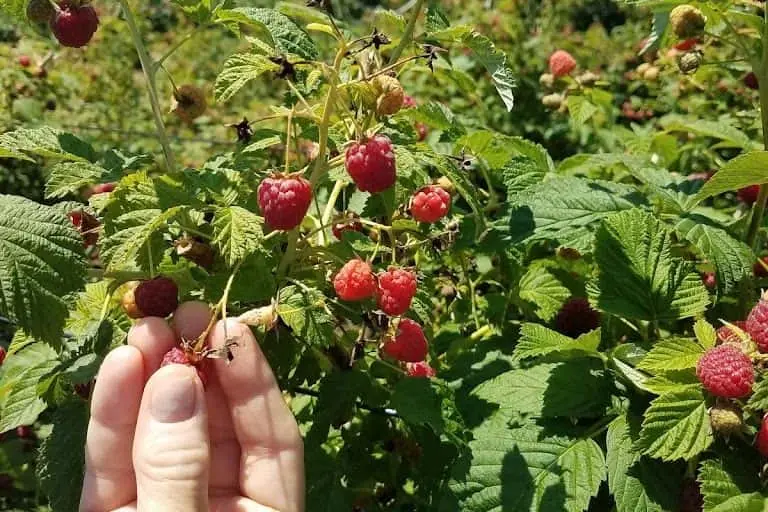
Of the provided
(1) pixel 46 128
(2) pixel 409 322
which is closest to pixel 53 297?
(1) pixel 46 128

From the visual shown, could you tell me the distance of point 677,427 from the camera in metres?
1.23

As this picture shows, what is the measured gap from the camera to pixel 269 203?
42.7 inches

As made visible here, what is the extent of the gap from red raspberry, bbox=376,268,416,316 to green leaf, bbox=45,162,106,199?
537 mm

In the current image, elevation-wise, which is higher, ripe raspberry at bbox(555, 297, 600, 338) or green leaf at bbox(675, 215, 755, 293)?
green leaf at bbox(675, 215, 755, 293)

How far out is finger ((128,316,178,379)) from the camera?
1.10 m

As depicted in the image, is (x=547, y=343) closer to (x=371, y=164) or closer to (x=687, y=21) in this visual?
(x=371, y=164)

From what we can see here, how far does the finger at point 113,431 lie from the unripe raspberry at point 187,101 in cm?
58

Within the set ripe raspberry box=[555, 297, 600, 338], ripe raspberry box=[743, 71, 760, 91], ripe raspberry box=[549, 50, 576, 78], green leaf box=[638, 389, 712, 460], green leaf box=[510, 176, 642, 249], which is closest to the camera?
green leaf box=[638, 389, 712, 460]

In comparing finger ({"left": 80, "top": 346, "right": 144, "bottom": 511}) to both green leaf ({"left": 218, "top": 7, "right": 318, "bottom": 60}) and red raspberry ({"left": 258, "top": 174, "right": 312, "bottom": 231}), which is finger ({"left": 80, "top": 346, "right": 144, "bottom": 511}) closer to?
red raspberry ({"left": 258, "top": 174, "right": 312, "bottom": 231})

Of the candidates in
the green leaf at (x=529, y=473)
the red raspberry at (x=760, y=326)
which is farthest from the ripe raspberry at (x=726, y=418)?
the green leaf at (x=529, y=473)

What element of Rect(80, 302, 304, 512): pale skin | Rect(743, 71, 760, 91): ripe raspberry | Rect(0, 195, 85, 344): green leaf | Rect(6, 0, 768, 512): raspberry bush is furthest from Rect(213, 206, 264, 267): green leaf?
Rect(743, 71, 760, 91): ripe raspberry

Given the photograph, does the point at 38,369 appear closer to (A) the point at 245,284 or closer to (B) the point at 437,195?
(A) the point at 245,284

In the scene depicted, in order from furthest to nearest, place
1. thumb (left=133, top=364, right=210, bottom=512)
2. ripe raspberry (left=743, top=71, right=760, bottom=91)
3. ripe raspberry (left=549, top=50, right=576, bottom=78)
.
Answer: ripe raspberry (left=549, top=50, right=576, bottom=78) < ripe raspberry (left=743, top=71, right=760, bottom=91) < thumb (left=133, top=364, right=210, bottom=512)

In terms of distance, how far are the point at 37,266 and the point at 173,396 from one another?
0.34 meters
